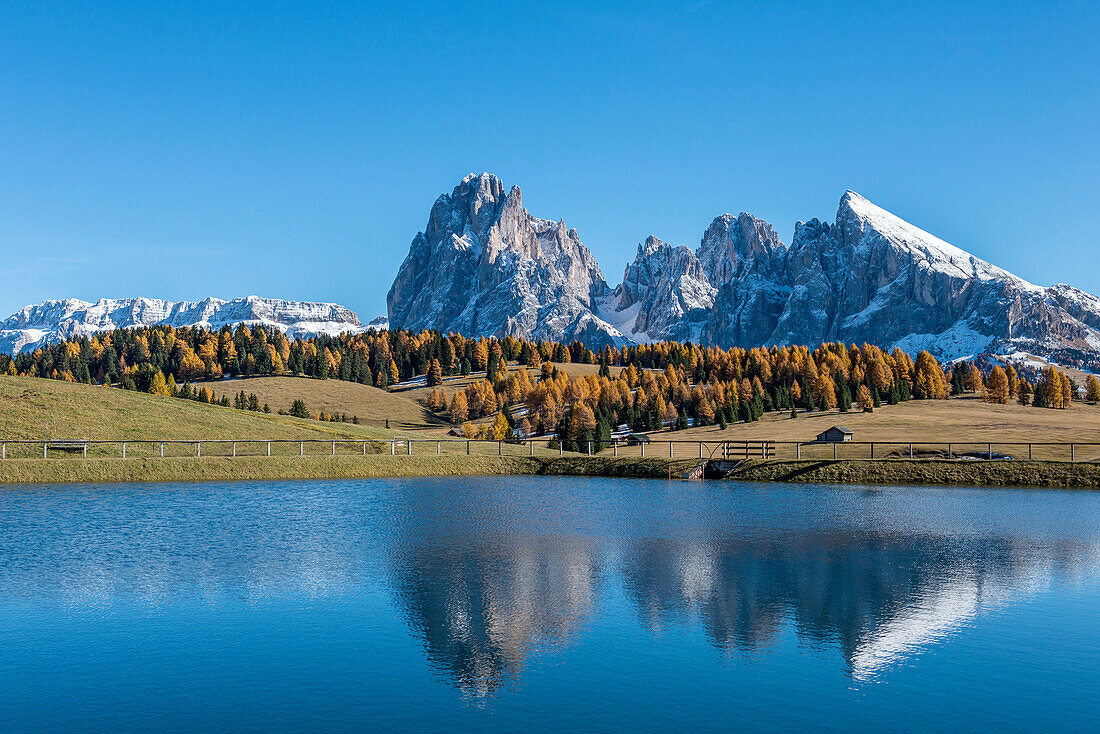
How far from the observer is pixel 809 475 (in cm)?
6806

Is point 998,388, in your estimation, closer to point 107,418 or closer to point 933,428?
point 933,428

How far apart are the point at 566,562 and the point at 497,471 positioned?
49.7 m

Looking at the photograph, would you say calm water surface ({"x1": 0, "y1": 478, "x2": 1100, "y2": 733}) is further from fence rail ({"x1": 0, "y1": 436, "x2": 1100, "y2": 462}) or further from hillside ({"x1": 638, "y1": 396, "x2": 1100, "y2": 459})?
hillside ({"x1": 638, "y1": 396, "x2": 1100, "y2": 459})

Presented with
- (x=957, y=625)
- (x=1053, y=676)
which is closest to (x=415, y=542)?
(x=957, y=625)

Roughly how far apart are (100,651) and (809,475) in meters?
58.3

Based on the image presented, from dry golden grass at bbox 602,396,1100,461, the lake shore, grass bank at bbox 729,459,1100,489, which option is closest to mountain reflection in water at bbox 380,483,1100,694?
grass bank at bbox 729,459,1100,489

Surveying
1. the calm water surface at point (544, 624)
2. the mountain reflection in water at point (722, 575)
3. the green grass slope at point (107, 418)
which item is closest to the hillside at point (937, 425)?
the mountain reflection in water at point (722, 575)

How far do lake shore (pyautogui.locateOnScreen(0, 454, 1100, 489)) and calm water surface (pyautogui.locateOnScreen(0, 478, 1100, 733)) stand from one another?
23319 mm

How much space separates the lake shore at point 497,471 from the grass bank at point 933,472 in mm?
62

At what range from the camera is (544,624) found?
22.0 m

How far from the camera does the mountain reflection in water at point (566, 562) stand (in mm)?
21641

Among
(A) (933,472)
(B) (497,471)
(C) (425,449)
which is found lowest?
(B) (497,471)

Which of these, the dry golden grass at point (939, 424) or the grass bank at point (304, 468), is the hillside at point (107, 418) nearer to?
the grass bank at point (304, 468)

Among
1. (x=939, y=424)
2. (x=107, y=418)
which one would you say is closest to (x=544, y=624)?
(x=107, y=418)
